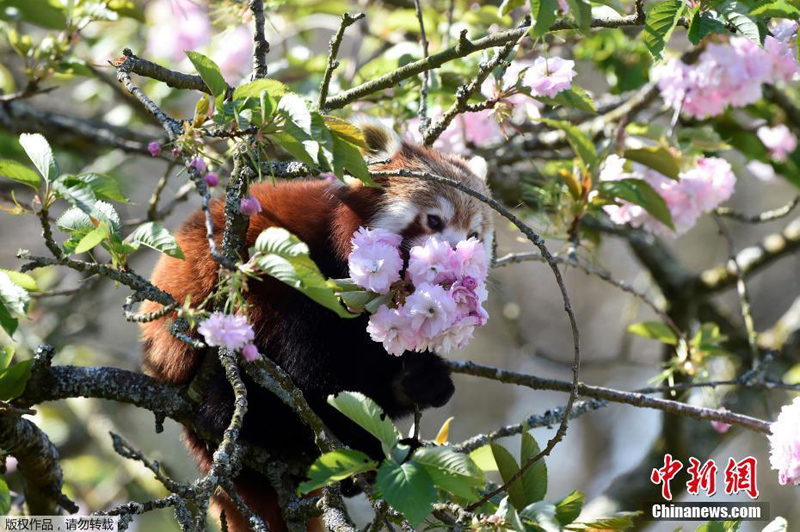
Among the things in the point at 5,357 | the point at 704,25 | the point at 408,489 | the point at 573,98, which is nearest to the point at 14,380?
the point at 5,357

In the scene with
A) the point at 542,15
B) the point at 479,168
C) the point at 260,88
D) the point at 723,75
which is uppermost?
the point at 723,75

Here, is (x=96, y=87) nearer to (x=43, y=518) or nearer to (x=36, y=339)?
(x=36, y=339)

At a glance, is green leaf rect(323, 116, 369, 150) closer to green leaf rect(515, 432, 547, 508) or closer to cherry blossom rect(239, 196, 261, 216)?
cherry blossom rect(239, 196, 261, 216)

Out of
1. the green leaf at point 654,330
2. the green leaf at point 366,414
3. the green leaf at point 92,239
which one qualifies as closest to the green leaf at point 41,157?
the green leaf at point 92,239

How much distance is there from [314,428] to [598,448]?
858cm

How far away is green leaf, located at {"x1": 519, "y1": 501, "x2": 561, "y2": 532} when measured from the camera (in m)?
1.83

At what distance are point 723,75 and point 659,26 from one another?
1.61 metres

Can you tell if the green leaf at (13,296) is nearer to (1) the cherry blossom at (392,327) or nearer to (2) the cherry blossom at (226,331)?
(2) the cherry blossom at (226,331)

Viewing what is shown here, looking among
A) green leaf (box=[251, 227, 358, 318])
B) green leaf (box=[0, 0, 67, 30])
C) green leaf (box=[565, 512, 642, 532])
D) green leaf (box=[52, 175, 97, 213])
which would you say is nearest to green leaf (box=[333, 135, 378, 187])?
green leaf (box=[251, 227, 358, 318])

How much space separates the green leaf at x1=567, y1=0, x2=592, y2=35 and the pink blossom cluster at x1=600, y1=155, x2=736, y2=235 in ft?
5.34

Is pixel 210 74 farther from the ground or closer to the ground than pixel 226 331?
farther from the ground

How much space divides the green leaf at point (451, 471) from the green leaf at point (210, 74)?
35.0 inches

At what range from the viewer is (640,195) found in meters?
3.03

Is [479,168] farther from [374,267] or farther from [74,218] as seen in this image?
[74,218]
